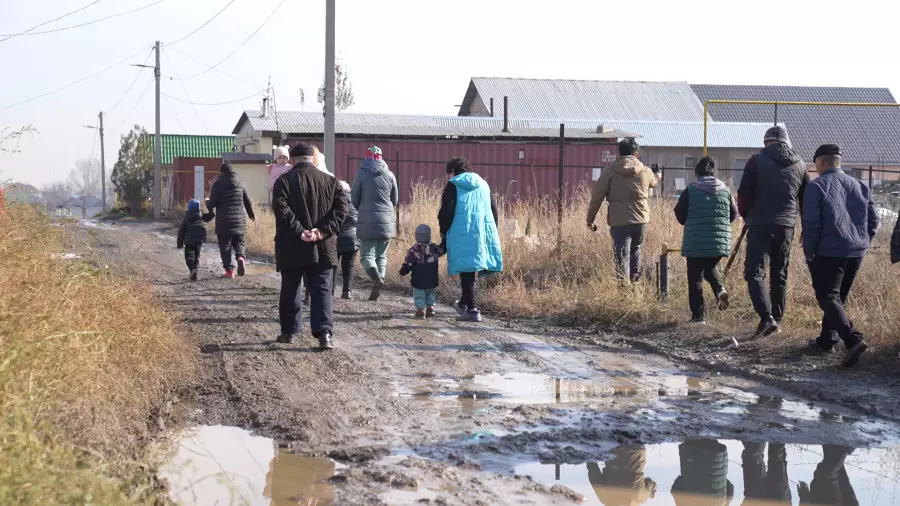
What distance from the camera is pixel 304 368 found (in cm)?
745

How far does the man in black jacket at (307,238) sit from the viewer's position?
8.30 metres

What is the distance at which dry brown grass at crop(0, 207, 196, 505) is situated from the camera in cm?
367

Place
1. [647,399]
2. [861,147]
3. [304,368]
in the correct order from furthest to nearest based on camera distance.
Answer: [861,147], [304,368], [647,399]

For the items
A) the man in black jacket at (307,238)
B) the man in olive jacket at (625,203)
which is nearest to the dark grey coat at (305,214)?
the man in black jacket at (307,238)

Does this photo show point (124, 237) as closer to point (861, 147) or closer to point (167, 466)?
point (167, 466)

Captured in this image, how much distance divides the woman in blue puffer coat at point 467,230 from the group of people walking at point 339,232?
1 cm

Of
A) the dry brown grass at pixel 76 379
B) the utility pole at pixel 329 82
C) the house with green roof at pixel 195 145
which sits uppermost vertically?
the house with green roof at pixel 195 145

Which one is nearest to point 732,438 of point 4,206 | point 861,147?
point 4,206

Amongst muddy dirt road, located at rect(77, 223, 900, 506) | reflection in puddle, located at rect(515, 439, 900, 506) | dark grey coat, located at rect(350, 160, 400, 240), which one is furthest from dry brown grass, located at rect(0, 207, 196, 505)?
dark grey coat, located at rect(350, 160, 400, 240)

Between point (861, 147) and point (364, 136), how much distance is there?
101 ft

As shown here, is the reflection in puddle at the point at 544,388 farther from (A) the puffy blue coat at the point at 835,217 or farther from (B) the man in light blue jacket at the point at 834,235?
(A) the puffy blue coat at the point at 835,217

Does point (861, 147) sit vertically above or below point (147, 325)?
above

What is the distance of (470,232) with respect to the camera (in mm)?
10297

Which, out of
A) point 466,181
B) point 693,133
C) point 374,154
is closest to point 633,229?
point 466,181
